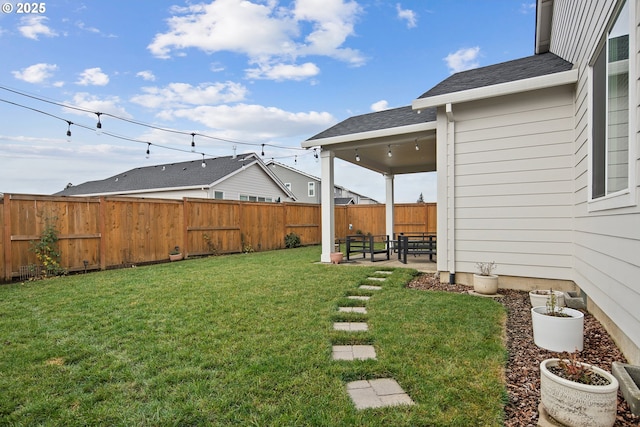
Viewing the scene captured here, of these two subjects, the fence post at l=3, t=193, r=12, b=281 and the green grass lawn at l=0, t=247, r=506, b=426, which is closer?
the green grass lawn at l=0, t=247, r=506, b=426

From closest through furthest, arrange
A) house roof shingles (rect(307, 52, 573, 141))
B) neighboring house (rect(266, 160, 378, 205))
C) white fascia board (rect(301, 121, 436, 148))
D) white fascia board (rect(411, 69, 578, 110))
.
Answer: white fascia board (rect(411, 69, 578, 110))
house roof shingles (rect(307, 52, 573, 141))
white fascia board (rect(301, 121, 436, 148))
neighboring house (rect(266, 160, 378, 205))

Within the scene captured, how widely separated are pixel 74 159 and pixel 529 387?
1787 cm

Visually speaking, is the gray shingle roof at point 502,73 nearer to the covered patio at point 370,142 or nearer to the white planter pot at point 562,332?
the covered patio at point 370,142

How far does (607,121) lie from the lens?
314 cm

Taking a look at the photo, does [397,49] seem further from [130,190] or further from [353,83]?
[130,190]

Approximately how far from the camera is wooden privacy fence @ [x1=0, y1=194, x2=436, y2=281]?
21.6ft

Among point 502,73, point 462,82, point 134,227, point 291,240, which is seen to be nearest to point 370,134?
point 462,82

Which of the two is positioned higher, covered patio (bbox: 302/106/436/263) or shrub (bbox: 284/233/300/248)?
covered patio (bbox: 302/106/436/263)

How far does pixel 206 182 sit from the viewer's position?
52.9 feet

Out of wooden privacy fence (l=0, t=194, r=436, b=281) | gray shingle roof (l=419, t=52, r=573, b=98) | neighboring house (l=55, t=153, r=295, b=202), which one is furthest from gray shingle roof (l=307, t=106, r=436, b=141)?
neighboring house (l=55, t=153, r=295, b=202)

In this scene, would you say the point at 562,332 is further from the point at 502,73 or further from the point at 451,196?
the point at 502,73

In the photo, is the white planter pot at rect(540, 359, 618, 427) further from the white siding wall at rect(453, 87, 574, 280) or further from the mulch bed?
the white siding wall at rect(453, 87, 574, 280)

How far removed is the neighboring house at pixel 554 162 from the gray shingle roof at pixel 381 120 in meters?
0.11

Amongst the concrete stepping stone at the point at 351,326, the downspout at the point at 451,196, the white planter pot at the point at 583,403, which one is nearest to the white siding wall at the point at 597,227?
the white planter pot at the point at 583,403
